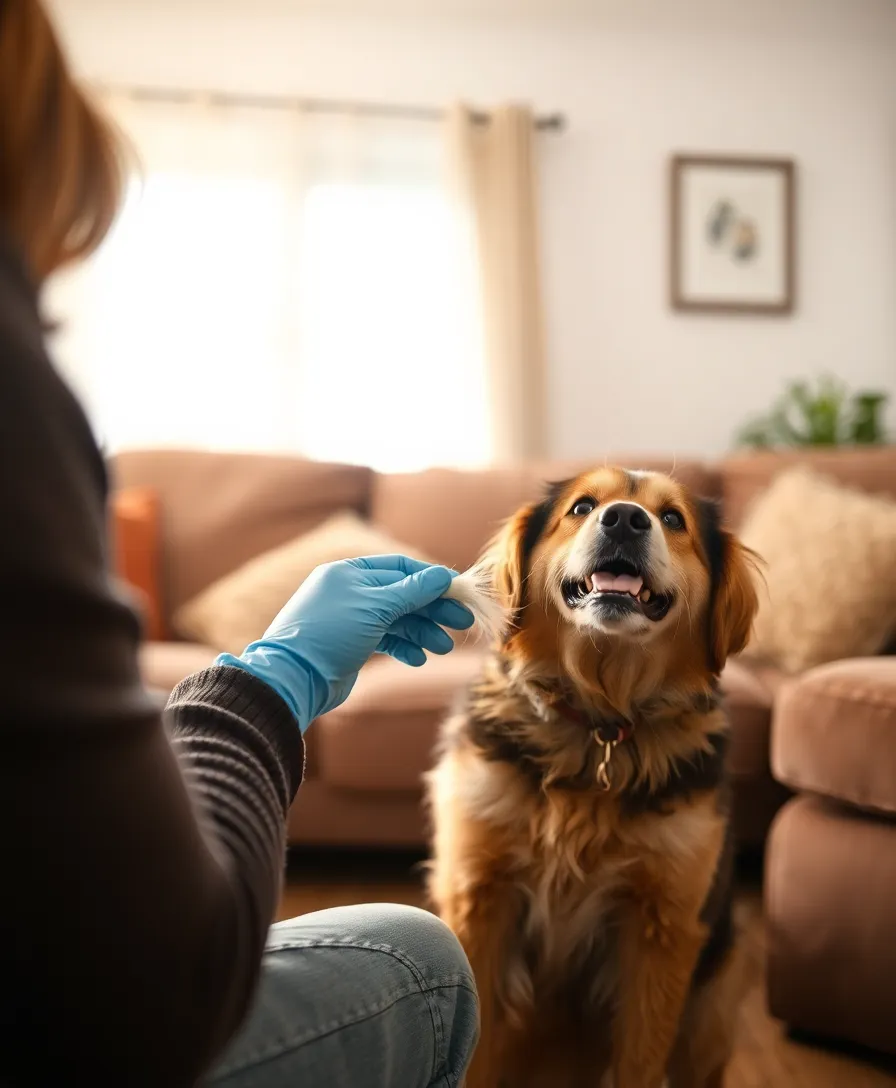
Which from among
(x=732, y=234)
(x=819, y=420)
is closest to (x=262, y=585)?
(x=819, y=420)

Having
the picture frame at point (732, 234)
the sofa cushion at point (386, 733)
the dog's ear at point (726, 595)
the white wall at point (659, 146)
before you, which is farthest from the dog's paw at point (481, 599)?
the picture frame at point (732, 234)

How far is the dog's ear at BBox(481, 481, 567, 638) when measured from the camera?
1.40 m

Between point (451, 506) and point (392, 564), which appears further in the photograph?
point (451, 506)

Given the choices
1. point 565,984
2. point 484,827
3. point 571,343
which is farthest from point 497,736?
point 571,343

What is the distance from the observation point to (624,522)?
1269mm

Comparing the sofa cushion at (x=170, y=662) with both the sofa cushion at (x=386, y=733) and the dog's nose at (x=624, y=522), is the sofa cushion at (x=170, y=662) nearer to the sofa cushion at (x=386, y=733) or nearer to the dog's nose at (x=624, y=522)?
the sofa cushion at (x=386, y=733)

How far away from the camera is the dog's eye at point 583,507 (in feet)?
4.50

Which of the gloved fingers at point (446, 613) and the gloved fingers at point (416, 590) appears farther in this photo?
the gloved fingers at point (446, 613)

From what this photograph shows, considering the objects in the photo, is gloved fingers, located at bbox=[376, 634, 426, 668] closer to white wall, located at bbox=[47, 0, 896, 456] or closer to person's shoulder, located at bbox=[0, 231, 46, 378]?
person's shoulder, located at bbox=[0, 231, 46, 378]

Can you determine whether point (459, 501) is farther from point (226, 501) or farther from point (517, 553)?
point (517, 553)

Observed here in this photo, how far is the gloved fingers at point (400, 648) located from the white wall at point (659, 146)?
310cm

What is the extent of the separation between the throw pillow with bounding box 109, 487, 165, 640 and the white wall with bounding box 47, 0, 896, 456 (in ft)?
6.19

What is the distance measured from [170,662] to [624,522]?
4.61 feet

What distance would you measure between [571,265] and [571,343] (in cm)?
32
